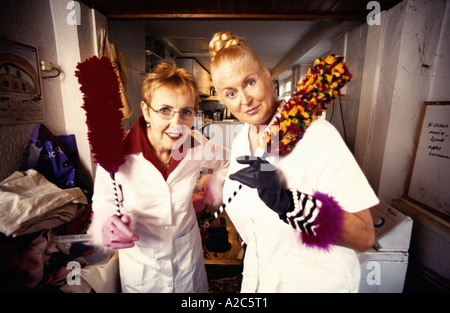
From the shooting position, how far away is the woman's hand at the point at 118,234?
95 centimetres

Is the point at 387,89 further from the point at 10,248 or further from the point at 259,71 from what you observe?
the point at 10,248

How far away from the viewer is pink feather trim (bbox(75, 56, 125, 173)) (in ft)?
3.05

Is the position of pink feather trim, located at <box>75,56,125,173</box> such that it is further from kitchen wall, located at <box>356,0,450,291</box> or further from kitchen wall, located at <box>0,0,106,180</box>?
kitchen wall, located at <box>356,0,450,291</box>

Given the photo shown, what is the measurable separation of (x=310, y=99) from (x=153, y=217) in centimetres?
99

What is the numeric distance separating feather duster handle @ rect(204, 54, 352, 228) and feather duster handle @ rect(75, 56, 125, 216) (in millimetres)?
741

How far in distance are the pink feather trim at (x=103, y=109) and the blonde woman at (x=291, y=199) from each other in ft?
1.64

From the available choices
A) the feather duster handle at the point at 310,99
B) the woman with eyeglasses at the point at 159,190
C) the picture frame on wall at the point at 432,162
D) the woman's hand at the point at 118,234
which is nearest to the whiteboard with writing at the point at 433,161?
the picture frame on wall at the point at 432,162

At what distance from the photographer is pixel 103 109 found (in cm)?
96

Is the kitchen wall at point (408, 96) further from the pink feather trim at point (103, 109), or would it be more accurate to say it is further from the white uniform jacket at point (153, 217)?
the pink feather trim at point (103, 109)

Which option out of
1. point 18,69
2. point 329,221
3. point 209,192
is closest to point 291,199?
point 329,221

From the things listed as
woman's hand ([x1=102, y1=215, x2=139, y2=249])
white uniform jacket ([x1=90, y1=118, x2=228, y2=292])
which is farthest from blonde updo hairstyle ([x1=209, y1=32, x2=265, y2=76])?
woman's hand ([x1=102, y1=215, x2=139, y2=249])

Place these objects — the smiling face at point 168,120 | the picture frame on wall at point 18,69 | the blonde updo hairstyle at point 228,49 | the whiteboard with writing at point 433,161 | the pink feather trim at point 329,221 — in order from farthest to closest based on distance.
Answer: the whiteboard with writing at point 433,161, the picture frame on wall at point 18,69, the smiling face at point 168,120, the blonde updo hairstyle at point 228,49, the pink feather trim at point 329,221

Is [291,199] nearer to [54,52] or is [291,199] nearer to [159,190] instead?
[159,190]
